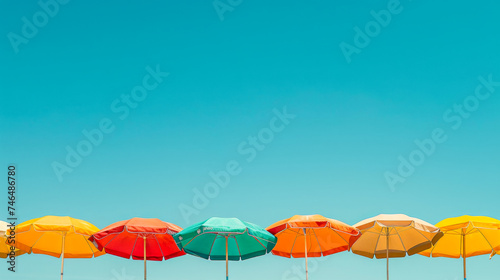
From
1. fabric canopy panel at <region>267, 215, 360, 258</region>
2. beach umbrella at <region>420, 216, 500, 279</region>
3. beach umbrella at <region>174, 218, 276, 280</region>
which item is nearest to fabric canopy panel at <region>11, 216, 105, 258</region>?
beach umbrella at <region>174, 218, 276, 280</region>

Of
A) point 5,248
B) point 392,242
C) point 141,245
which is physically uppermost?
point 392,242

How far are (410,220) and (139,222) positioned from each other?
744 centimetres

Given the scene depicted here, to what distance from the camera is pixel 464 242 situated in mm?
17047

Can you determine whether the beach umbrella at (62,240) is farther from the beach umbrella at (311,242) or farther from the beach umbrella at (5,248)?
the beach umbrella at (311,242)

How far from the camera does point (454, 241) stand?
17.6m

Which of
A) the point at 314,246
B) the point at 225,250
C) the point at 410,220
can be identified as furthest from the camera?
the point at 314,246

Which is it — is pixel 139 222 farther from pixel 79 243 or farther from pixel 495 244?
pixel 495 244

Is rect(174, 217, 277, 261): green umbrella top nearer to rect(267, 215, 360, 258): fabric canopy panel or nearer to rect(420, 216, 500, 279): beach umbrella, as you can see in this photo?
rect(267, 215, 360, 258): fabric canopy panel

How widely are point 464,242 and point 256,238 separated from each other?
21.4ft

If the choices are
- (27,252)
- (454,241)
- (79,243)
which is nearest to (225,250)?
(79,243)

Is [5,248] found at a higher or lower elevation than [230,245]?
lower

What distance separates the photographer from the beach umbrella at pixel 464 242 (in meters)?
16.7

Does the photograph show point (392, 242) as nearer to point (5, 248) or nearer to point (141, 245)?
point (141, 245)

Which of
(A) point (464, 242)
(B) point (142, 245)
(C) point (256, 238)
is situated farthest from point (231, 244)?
(A) point (464, 242)
